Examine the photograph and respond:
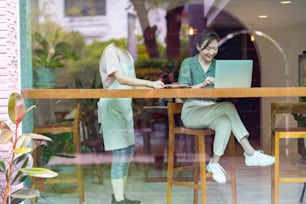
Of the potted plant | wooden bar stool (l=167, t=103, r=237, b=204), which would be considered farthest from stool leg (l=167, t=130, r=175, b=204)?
the potted plant

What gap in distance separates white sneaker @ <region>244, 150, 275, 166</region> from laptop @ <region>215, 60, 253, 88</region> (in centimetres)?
51

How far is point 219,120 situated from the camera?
10.1 ft

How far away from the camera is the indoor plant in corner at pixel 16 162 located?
7.25ft

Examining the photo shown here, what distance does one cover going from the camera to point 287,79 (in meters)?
4.07

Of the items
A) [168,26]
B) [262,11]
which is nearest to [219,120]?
[262,11]

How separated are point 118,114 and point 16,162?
0.99 metres

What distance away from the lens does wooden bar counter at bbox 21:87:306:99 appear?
9.85 ft

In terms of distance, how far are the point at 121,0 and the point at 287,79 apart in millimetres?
4045

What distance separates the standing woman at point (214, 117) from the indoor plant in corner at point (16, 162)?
1180 mm

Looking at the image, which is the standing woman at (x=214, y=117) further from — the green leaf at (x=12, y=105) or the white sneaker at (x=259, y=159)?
the green leaf at (x=12, y=105)

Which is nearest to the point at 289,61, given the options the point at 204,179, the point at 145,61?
the point at 204,179

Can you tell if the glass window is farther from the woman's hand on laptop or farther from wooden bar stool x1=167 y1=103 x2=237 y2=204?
the woman's hand on laptop

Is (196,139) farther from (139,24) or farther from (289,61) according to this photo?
(139,24)

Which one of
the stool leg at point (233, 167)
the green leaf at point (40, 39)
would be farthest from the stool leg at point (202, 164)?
the green leaf at point (40, 39)
